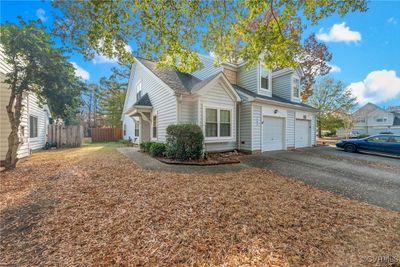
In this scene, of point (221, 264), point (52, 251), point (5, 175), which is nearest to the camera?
point (221, 264)

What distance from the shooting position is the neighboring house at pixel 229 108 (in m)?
9.19

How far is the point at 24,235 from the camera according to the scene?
264 centimetres

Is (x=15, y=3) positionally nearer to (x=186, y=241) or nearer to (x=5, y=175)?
(x=5, y=175)

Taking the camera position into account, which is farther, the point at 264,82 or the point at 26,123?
the point at 264,82

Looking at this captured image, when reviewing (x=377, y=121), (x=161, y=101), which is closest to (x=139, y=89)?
(x=161, y=101)

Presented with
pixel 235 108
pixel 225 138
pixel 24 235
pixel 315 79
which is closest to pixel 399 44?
pixel 235 108

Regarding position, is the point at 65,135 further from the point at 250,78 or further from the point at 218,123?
the point at 250,78

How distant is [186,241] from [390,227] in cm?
335

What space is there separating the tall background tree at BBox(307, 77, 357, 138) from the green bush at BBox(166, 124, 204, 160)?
2062cm

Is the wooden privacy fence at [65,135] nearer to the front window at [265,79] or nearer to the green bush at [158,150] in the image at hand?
the green bush at [158,150]


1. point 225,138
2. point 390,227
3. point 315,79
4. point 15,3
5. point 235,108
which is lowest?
point 390,227

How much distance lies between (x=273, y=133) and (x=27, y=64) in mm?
12156

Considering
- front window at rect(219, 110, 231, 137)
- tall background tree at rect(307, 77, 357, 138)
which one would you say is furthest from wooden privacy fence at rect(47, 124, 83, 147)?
tall background tree at rect(307, 77, 357, 138)

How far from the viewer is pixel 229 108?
32.6 feet
